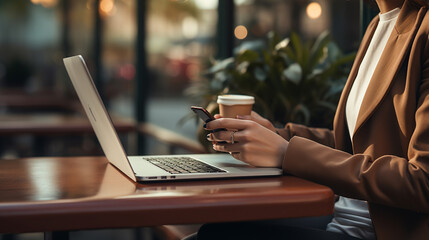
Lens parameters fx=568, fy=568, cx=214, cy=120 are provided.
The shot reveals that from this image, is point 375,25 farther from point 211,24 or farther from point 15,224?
point 211,24

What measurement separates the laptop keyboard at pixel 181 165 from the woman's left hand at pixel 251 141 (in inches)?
2.9

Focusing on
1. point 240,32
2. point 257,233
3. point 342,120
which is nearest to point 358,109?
point 342,120

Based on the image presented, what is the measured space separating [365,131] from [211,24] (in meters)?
2.32

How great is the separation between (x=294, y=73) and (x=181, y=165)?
3.07ft

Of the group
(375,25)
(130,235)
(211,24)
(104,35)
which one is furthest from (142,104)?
(375,25)

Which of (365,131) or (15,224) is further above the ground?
(365,131)

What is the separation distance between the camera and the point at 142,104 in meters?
4.88

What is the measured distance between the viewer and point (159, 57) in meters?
5.30

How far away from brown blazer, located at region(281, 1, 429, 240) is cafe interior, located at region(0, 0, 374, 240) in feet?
3.16

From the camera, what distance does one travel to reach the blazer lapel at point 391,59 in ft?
4.40

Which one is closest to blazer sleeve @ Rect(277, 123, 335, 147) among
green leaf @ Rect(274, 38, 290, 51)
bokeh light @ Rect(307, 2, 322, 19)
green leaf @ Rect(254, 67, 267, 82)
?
green leaf @ Rect(254, 67, 267, 82)

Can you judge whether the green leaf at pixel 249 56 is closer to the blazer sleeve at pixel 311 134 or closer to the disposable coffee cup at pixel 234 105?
the blazer sleeve at pixel 311 134

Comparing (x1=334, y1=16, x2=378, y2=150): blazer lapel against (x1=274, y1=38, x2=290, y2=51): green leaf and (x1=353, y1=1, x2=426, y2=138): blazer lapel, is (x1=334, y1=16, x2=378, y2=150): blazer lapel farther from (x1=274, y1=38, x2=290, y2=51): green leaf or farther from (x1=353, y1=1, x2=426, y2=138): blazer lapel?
(x1=274, y1=38, x2=290, y2=51): green leaf

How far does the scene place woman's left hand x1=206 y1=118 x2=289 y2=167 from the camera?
134 centimetres
